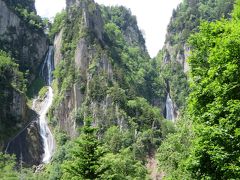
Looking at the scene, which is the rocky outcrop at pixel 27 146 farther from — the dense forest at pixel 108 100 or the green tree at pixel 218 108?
the green tree at pixel 218 108

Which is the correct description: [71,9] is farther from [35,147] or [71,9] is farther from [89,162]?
[89,162]

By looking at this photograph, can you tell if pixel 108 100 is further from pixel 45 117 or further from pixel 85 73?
pixel 45 117

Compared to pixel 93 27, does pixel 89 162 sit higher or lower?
lower

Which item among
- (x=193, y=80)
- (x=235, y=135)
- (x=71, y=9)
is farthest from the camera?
(x=71, y=9)

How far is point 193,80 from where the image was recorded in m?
19.5

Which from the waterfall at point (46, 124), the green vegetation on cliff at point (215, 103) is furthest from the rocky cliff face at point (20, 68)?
the green vegetation on cliff at point (215, 103)

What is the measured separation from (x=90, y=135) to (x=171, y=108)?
128m

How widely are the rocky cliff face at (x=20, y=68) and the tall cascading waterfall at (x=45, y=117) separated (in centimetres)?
141

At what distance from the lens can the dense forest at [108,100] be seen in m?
16.5

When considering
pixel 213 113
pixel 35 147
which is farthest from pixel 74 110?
pixel 213 113

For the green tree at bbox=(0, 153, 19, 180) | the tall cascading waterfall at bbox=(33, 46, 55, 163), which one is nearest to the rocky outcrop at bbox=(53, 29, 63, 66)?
the tall cascading waterfall at bbox=(33, 46, 55, 163)

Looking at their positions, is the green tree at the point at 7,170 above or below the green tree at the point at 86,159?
below

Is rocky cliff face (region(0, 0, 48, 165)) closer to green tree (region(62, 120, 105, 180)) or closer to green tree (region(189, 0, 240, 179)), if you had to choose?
green tree (region(62, 120, 105, 180))

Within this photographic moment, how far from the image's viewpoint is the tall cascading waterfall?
90.1 metres
